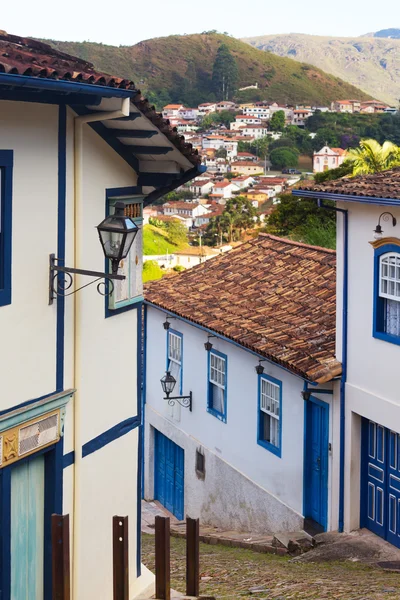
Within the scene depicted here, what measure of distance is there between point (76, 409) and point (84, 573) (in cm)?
153

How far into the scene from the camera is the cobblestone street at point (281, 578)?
369 inches

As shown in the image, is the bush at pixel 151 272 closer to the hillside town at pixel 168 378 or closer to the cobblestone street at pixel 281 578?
the hillside town at pixel 168 378

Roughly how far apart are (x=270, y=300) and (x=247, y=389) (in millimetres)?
1538

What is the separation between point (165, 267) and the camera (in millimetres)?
74812

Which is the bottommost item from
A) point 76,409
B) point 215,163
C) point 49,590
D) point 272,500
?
point 272,500

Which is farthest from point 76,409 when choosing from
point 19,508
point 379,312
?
point 379,312

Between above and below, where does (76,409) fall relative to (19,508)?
above

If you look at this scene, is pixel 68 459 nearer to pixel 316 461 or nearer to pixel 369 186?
pixel 369 186

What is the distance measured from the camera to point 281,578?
34.1 ft

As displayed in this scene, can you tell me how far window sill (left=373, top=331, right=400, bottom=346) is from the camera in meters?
11.1

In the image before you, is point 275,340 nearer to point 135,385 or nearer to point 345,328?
point 345,328

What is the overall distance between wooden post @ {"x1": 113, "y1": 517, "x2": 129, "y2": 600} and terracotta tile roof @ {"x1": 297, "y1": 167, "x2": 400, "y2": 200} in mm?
5191

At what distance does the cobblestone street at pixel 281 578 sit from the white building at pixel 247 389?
1.17m

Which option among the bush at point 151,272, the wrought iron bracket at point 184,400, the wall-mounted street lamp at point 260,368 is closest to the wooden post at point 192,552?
the wall-mounted street lamp at point 260,368
